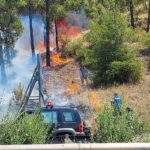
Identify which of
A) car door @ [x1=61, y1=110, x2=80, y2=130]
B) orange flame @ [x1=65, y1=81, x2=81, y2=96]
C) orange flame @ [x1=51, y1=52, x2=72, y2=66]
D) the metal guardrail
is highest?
the metal guardrail

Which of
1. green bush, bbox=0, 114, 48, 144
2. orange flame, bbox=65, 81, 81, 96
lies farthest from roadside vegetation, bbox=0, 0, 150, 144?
orange flame, bbox=65, 81, 81, 96

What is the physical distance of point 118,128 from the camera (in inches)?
338

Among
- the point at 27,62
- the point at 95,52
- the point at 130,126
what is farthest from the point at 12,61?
the point at 130,126

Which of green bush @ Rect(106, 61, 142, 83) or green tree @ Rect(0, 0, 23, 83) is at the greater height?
green tree @ Rect(0, 0, 23, 83)

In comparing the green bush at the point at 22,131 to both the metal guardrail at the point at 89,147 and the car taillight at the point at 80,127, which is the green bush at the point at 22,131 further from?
the car taillight at the point at 80,127

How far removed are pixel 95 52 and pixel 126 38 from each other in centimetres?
220

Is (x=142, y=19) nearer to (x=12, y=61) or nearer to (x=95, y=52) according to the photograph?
(x=12, y=61)

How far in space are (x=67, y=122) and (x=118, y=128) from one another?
317 inches

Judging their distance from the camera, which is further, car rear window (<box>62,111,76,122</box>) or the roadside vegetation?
car rear window (<box>62,111,76,122</box>)

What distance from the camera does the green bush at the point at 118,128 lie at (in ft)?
27.9

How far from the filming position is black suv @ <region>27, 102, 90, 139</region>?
15945mm

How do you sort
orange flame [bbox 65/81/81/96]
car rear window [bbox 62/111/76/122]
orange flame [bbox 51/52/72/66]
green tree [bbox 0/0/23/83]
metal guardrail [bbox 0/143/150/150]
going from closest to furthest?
metal guardrail [bbox 0/143/150/150] < car rear window [bbox 62/111/76/122] < orange flame [bbox 65/81/81/96] < green tree [bbox 0/0/23/83] < orange flame [bbox 51/52/72/66]

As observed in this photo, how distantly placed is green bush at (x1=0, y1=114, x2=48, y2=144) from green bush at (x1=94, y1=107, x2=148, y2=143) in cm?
97

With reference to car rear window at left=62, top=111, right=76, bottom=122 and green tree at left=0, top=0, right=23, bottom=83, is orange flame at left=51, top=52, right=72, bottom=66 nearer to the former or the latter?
green tree at left=0, top=0, right=23, bottom=83
